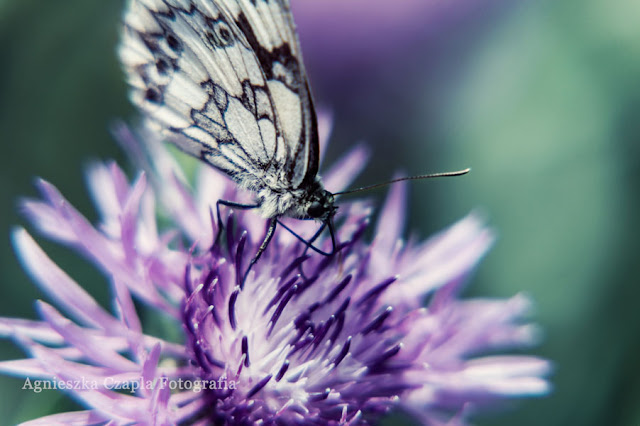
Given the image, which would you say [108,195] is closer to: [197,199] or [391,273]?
[197,199]

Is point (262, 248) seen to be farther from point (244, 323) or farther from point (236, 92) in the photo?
point (236, 92)

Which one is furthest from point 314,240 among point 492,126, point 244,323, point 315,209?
point 492,126

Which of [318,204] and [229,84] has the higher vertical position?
[229,84]

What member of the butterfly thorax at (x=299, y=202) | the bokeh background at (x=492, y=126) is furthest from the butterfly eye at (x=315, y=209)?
the bokeh background at (x=492, y=126)

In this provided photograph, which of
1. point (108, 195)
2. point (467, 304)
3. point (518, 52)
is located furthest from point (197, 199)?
point (518, 52)

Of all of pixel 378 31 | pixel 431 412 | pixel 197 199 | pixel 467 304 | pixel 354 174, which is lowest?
pixel 431 412

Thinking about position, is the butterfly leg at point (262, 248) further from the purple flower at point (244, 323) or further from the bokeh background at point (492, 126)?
the bokeh background at point (492, 126)

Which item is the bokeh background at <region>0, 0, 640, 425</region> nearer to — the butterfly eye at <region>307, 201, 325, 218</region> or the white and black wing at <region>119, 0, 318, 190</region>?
the white and black wing at <region>119, 0, 318, 190</region>
